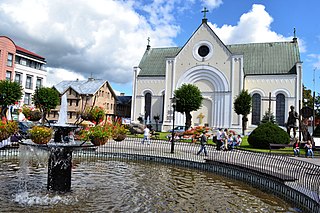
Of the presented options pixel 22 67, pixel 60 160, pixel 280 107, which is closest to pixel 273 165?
pixel 60 160

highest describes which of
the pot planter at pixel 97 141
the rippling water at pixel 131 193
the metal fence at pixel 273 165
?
the pot planter at pixel 97 141

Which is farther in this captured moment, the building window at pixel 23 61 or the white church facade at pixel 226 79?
the building window at pixel 23 61

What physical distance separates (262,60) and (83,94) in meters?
36.5

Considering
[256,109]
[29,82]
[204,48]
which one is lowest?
[256,109]

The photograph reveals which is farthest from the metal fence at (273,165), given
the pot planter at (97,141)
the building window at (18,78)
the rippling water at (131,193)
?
the building window at (18,78)

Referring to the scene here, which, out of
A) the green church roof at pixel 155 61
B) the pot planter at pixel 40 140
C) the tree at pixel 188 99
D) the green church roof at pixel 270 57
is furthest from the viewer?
the green church roof at pixel 155 61

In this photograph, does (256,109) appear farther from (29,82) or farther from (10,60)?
(10,60)

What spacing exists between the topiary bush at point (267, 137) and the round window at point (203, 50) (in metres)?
28.1

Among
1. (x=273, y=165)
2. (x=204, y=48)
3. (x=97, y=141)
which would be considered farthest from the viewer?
(x=204, y=48)

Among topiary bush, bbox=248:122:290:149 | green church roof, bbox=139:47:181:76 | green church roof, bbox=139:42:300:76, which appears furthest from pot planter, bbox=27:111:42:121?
green church roof, bbox=139:47:181:76

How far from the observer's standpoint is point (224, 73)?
162ft

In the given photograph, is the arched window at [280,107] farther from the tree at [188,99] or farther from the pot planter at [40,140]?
the pot planter at [40,140]

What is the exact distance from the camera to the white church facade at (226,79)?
4869 centimetres

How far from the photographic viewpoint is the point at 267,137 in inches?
962
